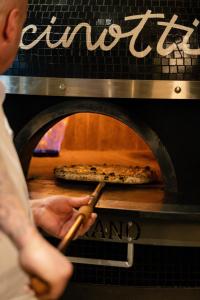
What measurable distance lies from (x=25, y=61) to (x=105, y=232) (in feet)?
2.64

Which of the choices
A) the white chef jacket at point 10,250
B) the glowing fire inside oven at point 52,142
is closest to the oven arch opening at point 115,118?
the glowing fire inside oven at point 52,142

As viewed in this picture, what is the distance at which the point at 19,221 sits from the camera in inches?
22.7

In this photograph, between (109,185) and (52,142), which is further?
(52,142)

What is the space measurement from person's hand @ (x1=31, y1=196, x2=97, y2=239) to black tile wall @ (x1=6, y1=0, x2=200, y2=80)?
35.4 inches

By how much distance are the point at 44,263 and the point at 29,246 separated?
30 millimetres

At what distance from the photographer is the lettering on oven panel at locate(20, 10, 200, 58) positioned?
1986 mm

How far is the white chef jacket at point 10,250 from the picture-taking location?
0.82 meters

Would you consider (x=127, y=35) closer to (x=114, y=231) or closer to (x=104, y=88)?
(x=104, y=88)

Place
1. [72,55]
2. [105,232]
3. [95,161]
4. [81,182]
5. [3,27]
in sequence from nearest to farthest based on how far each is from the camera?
[3,27] < [105,232] < [72,55] < [81,182] < [95,161]

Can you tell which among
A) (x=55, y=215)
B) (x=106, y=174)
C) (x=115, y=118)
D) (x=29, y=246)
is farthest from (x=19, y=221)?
(x=106, y=174)

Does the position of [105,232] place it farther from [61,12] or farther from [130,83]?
[61,12]

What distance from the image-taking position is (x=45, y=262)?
1.76 ft

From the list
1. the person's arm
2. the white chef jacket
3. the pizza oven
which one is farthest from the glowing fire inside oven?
the person's arm

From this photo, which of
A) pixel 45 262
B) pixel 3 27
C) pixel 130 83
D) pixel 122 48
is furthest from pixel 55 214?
pixel 122 48
